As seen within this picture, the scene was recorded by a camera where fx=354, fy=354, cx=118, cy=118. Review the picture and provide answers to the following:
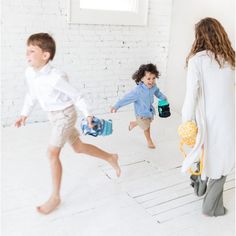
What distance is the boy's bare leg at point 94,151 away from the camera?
214cm

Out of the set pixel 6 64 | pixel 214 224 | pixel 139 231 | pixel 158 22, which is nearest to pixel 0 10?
pixel 6 64

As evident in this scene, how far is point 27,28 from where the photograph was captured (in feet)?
10.2

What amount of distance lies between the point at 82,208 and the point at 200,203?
71 centimetres

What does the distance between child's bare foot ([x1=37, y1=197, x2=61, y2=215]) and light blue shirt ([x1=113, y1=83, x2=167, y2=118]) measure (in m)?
0.91

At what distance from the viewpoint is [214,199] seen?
197 centimetres

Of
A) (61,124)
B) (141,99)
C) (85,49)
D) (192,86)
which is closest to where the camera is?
(192,86)

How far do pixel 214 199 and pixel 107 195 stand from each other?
626 mm

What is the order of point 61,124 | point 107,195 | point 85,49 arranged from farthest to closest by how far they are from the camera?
point 85,49
point 107,195
point 61,124

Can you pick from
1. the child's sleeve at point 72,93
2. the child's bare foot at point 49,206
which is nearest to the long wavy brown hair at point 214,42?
the child's sleeve at point 72,93

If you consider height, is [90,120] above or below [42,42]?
below

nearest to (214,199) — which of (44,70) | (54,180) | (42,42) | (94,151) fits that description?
(94,151)

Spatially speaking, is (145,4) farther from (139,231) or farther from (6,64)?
(139,231)

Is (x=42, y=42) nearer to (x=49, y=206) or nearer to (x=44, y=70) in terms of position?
(x=44, y=70)

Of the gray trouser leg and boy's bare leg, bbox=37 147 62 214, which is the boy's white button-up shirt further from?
the gray trouser leg
